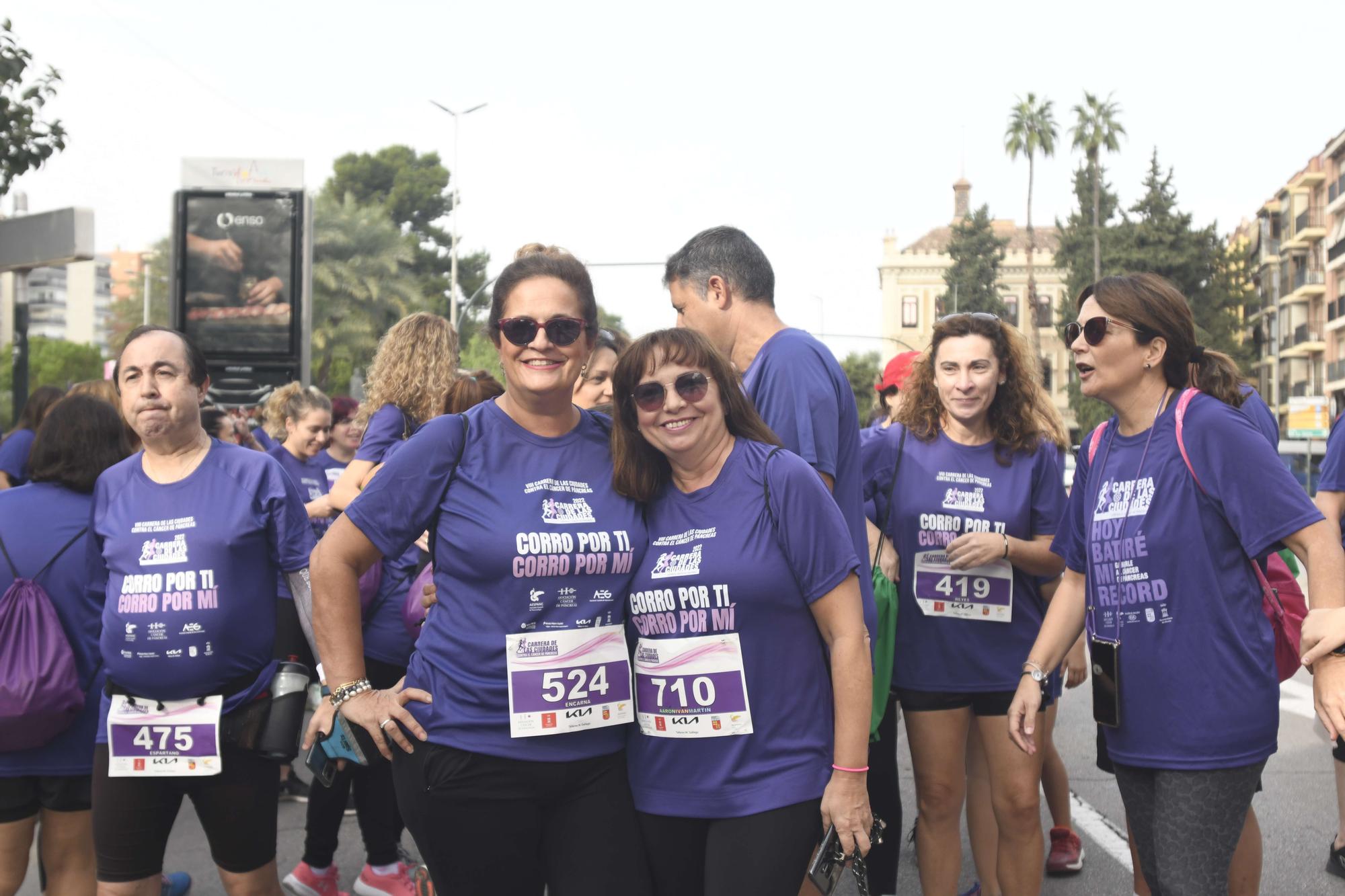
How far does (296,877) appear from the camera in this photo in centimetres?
515

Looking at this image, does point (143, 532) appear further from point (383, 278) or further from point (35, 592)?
point (383, 278)

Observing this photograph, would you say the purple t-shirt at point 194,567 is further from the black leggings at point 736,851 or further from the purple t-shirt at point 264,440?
the purple t-shirt at point 264,440

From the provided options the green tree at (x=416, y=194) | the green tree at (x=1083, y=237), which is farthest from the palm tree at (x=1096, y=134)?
the green tree at (x=416, y=194)

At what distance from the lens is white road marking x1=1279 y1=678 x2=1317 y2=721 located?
9.16 m

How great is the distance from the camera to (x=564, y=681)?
2.95m

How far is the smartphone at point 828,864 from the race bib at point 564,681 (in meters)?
0.54

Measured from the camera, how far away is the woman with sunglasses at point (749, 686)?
2.97m

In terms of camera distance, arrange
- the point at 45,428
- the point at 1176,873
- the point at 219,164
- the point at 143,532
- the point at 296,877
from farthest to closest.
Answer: the point at 219,164 → the point at 296,877 → the point at 45,428 → the point at 143,532 → the point at 1176,873

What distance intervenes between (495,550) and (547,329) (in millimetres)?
560

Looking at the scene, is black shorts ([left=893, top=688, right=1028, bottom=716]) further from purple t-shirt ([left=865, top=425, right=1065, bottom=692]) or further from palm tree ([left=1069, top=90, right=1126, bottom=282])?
palm tree ([left=1069, top=90, right=1126, bottom=282])

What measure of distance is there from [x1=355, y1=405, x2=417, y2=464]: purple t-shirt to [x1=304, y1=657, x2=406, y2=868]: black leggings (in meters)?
0.81

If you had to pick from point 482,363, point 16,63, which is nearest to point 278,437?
point 16,63

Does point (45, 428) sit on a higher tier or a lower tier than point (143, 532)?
higher

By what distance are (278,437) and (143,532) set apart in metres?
5.69
